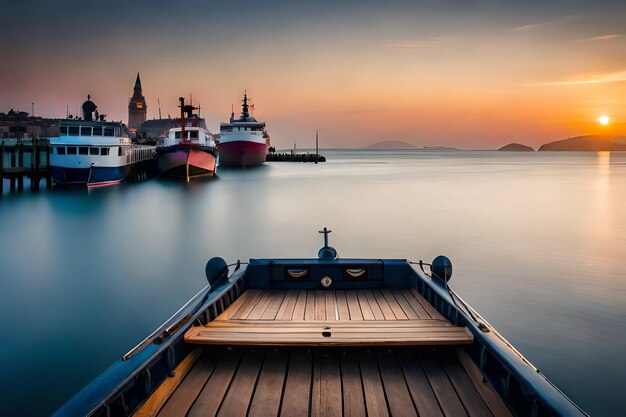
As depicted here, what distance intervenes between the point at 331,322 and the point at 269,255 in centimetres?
1518

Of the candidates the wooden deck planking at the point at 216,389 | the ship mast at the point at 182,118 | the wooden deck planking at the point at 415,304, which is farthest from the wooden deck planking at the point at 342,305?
the ship mast at the point at 182,118

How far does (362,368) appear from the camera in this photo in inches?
212

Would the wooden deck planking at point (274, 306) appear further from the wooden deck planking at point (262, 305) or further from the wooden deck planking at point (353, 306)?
the wooden deck planking at point (353, 306)

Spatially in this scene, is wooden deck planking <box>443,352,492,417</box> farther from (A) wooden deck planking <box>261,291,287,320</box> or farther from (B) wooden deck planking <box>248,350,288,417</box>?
(A) wooden deck planking <box>261,291,287,320</box>

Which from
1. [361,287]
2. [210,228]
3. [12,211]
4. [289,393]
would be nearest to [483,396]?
[289,393]

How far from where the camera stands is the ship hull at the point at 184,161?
5634 cm

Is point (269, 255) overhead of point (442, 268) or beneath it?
beneath

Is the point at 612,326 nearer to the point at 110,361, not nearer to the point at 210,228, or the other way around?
the point at 110,361

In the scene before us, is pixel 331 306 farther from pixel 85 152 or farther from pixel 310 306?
pixel 85 152

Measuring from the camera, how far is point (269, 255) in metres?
21.0

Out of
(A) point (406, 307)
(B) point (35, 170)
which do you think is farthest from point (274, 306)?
(B) point (35, 170)

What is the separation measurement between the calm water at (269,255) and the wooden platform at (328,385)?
4.51 meters

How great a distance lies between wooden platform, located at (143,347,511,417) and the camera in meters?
4.57

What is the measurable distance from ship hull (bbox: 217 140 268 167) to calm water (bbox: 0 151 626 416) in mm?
41692
